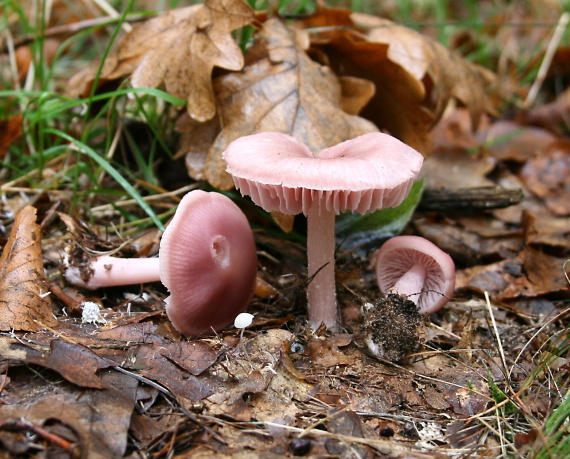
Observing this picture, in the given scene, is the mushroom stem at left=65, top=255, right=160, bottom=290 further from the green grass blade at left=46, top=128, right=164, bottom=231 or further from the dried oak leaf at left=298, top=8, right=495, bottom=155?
the dried oak leaf at left=298, top=8, right=495, bottom=155

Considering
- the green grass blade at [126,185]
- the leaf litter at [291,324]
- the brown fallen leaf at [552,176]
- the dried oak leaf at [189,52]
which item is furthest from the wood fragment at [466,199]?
the green grass blade at [126,185]

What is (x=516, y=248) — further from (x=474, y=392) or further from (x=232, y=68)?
(x=232, y=68)

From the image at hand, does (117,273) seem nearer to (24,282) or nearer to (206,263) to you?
(24,282)

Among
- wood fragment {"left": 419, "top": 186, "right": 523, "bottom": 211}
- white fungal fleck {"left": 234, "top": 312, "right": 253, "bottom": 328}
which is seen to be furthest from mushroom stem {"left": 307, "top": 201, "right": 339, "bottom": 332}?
wood fragment {"left": 419, "top": 186, "right": 523, "bottom": 211}

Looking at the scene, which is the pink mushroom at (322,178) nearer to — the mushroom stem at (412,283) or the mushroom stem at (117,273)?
the mushroom stem at (412,283)

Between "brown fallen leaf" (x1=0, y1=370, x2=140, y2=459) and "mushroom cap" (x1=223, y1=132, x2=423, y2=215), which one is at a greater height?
"mushroom cap" (x1=223, y1=132, x2=423, y2=215)

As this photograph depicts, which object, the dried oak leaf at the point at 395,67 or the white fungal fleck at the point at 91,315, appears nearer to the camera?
the white fungal fleck at the point at 91,315
